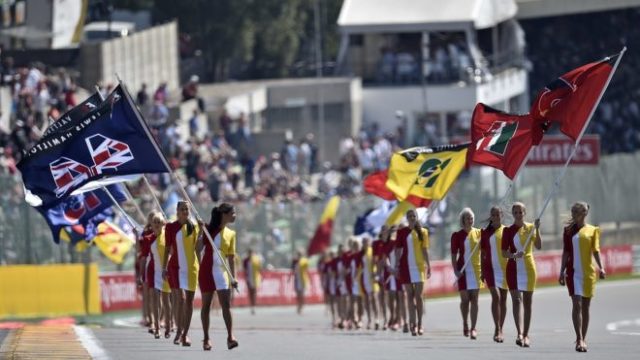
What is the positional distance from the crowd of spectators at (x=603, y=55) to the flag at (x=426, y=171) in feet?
108

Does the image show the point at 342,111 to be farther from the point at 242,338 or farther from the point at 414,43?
the point at 242,338

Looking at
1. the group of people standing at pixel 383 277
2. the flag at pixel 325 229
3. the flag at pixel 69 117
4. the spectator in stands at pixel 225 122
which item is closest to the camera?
the flag at pixel 69 117

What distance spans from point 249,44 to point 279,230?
20.1 m

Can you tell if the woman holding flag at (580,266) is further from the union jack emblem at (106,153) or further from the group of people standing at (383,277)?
the union jack emblem at (106,153)

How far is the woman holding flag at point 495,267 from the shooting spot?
2348cm

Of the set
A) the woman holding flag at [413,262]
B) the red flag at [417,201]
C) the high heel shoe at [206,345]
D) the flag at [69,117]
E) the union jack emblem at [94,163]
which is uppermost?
the flag at [69,117]

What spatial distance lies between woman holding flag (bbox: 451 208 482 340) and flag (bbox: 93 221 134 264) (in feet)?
27.6

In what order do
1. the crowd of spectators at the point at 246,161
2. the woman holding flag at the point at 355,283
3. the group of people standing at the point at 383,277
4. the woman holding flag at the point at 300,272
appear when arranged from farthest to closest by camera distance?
1. the crowd of spectators at the point at 246,161
2. the woman holding flag at the point at 300,272
3. the woman holding flag at the point at 355,283
4. the group of people standing at the point at 383,277

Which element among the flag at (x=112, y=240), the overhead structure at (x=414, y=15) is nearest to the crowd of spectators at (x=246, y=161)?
the overhead structure at (x=414, y=15)

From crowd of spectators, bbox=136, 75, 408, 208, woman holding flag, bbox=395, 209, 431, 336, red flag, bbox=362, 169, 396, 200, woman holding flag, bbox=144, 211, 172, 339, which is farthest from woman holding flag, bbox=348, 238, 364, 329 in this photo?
crowd of spectators, bbox=136, 75, 408, 208

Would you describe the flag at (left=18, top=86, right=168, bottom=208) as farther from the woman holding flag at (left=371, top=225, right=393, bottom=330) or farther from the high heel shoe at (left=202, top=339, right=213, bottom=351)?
the woman holding flag at (left=371, top=225, right=393, bottom=330)

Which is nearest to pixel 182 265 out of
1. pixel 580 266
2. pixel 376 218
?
pixel 580 266

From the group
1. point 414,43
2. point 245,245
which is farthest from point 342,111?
point 245,245

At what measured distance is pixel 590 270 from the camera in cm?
2195
